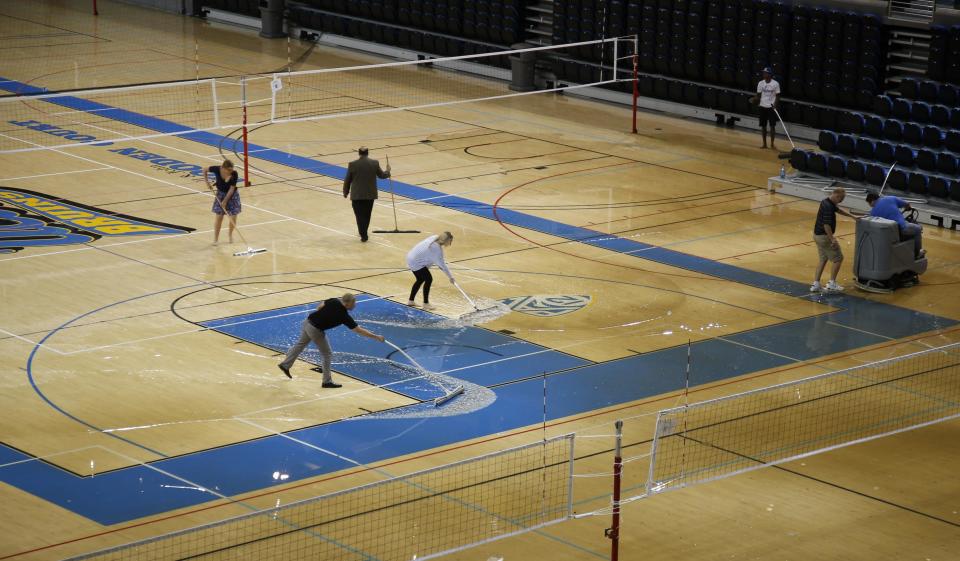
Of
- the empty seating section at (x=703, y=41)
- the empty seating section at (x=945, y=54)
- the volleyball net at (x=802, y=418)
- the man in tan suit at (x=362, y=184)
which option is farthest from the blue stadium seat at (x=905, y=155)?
the man in tan suit at (x=362, y=184)

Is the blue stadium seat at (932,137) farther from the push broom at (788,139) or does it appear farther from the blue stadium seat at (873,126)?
the push broom at (788,139)

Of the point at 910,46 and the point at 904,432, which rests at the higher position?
the point at 910,46

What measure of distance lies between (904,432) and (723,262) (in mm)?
7343

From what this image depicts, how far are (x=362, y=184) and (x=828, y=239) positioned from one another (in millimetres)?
7569

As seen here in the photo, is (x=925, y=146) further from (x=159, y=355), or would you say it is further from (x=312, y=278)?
(x=159, y=355)

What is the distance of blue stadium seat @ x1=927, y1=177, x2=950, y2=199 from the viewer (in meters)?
27.7

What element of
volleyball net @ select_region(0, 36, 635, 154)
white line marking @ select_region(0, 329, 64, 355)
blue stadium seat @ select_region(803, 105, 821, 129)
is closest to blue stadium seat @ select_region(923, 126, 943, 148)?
blue stadium seat @ select_region(803, 105, 821, 129)

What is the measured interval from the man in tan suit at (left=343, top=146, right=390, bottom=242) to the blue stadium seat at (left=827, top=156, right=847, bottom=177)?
32.4 feet

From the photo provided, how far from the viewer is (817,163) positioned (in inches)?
1174

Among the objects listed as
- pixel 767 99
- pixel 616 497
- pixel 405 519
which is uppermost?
pixel 767 99

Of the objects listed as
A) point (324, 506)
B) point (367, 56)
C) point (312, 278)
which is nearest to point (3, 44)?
point (367, 56)

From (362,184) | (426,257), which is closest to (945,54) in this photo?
(362,184)

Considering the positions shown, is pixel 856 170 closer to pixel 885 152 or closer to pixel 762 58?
pixel 885 152

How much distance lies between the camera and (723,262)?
24.8 meters
